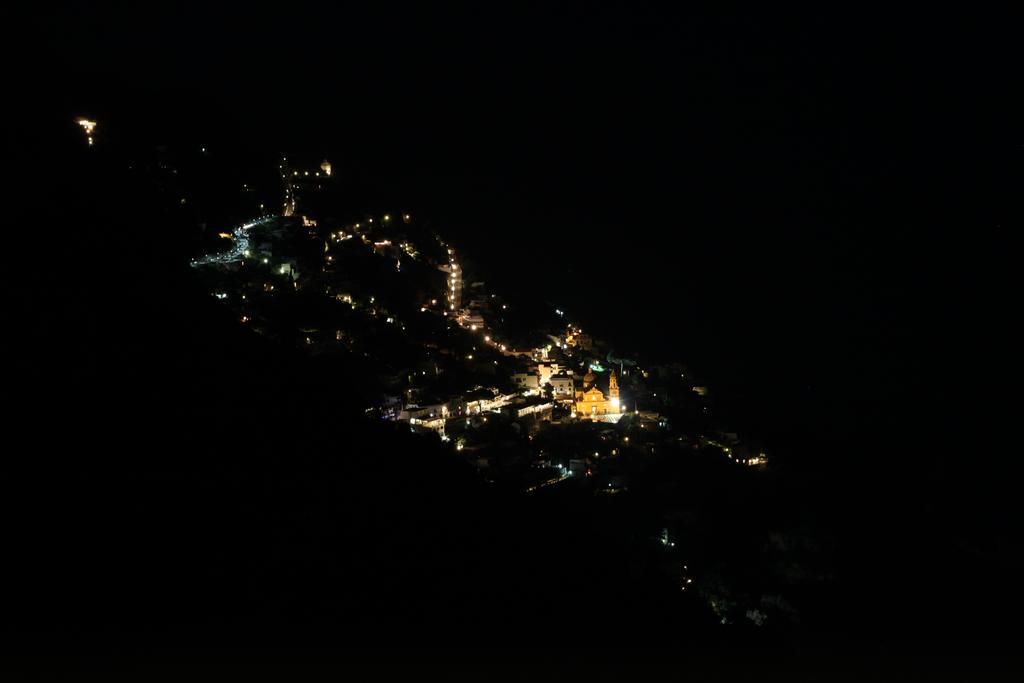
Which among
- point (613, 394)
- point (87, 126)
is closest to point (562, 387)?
point (613, 394)

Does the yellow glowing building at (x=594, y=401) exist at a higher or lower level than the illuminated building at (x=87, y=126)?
lower

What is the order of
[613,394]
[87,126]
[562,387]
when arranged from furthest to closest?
1. [613,394]
2. [562,387]
3. [87,126]

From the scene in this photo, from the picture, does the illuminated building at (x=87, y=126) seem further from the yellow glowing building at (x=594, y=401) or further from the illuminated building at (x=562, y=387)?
the yellow glowing building at (x=594, y=401)

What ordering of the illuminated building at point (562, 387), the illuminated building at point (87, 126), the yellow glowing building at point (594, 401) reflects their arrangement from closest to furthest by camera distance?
the illuminated building at point (87, 126) < the yellow glowing building at point (594, 401) < the illuminated building at point (562, 387)

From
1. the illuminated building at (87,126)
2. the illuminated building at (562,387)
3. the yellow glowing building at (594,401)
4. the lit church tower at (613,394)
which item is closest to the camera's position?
the illuminated building at (87,126)

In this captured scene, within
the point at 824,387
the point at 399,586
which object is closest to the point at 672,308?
the point at 824,387

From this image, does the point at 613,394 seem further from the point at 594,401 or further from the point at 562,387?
the point at 562,387

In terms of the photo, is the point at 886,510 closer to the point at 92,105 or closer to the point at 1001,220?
the point at 92,105

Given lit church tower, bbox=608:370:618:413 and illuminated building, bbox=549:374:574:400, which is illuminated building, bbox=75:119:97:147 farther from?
lit church tower, bbox=608:370:618:413

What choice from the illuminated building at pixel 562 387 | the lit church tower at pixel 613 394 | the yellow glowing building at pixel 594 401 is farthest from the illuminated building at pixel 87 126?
the lit church tower at pixel 613 394
